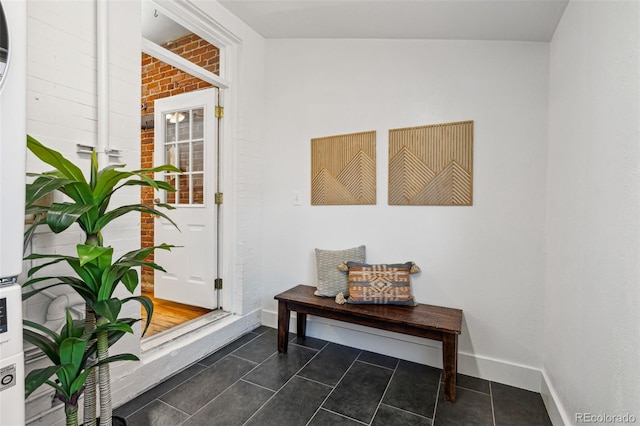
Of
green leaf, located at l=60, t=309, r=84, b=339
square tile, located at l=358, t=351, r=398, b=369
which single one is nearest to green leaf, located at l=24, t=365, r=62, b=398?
green leaf, located at l=60, t=309, r=84, b=339

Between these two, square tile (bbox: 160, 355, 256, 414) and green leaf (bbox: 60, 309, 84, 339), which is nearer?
green leaf (bbox: 60, 309, 84, 339)

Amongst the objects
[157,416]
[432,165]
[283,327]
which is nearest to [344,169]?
[432,165]

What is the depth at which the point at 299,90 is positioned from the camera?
2.78 meters

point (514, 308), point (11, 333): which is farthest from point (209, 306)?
point (514, 308)

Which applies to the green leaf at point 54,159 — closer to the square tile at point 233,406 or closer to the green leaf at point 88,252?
the green leaf at point 88,252

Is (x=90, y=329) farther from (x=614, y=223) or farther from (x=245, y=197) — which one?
(x=614, y=223)

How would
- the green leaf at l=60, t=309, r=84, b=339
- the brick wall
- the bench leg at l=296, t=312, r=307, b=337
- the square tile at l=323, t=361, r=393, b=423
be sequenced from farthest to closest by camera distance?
the brick wall → the bench leg at l=296, t=312, r=307, b=337 → the square tile at l=323, t=361, r=393, b=423 → the green leaf at l=60, t=309, r=84, b=339

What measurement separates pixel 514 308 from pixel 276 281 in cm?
192

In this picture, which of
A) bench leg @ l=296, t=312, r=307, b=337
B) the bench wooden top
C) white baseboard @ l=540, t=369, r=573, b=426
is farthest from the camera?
bench leg @ l=296, t=312, r=307, b=337

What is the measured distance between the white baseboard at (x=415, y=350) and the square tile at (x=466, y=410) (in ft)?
0.73

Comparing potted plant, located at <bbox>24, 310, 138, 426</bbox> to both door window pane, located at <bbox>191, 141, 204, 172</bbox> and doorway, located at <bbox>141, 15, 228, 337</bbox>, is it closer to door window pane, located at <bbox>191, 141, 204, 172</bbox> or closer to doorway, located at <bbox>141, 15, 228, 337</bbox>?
doorway, located at <bbox>141, 15, 228, 337</bbox>

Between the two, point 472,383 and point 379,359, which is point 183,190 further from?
point 472,383

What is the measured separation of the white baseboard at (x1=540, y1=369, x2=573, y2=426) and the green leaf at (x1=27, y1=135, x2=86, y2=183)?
2410mm

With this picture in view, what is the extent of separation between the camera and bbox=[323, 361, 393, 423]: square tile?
1736mm
